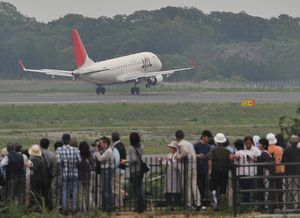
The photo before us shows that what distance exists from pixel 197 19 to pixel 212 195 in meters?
157

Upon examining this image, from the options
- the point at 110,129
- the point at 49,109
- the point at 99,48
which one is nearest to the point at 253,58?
the point at 99,48

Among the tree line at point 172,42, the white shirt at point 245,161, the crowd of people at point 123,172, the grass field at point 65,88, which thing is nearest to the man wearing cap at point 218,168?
the crowd of people at point 123,172

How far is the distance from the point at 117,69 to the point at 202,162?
247 feet

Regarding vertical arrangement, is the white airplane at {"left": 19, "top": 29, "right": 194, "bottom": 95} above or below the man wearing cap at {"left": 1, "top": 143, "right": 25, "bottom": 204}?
above

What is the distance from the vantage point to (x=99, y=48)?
15262 centimetres

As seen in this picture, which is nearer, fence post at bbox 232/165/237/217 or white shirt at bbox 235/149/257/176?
fence post at bbox 232/165/237/217

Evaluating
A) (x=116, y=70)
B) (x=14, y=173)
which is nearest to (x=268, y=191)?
(x=14, y=173)

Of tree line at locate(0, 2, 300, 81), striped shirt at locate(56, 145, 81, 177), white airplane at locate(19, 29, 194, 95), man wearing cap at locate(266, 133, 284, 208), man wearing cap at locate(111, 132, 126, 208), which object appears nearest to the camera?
striped shirt at locate(56, 145, 81, 177)

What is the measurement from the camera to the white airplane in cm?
9831

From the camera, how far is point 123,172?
25.5m

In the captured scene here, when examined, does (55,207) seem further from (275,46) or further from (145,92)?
(275,46)

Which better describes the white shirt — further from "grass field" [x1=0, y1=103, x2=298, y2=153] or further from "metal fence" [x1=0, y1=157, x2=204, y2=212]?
"grass field" [x1=0, y1=103, x2=298, y2=153]

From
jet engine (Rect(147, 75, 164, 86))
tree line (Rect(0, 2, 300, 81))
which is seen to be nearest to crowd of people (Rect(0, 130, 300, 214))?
jet engine (Rect(147, 75, 164, 86))

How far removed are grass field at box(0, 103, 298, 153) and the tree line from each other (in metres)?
58.2
